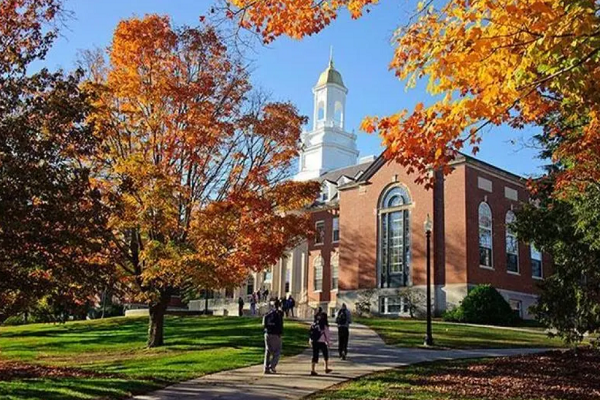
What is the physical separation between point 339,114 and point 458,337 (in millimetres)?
50674

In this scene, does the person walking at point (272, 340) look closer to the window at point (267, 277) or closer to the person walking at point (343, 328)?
the person walking at point (343, 328)

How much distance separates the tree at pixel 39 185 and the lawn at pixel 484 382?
213 inches

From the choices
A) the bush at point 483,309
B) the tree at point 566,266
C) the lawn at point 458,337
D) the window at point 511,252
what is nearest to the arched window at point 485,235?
the window at point 511,252

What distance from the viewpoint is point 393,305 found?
41.2m

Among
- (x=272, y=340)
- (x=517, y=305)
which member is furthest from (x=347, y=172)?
(x=272, y=340)

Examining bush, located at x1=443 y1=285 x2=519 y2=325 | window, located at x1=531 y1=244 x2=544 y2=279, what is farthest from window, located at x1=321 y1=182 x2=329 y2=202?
bush, located at x1=443 y1=285 x2=519 y2=325

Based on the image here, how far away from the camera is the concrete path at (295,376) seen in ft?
40.4

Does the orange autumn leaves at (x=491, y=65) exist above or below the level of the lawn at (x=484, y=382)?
above

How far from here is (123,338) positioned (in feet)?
91.6

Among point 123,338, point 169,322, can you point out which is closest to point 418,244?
point 169,322

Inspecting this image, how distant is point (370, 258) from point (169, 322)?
14.7 m

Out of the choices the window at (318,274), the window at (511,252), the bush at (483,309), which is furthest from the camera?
the window at (318,274)

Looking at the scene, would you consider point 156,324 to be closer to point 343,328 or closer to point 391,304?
point 343,328

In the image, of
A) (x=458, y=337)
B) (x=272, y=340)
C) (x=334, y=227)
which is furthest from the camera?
(x=334, y=227)
